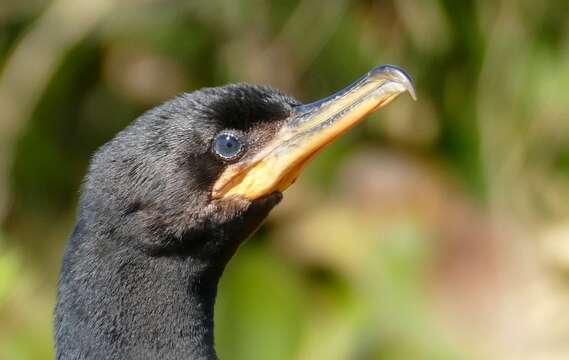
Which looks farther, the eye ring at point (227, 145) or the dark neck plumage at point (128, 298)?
the eye ring at point (227, 145)

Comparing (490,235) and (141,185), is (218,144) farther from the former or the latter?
(490,235)

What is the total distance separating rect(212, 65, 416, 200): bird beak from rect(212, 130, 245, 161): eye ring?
0.09 feet

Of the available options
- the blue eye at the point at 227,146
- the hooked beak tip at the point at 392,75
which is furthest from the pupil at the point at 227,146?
the hooked beak tip at the point at 392,75

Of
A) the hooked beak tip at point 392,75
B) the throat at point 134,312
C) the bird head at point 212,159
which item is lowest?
the throat at point 134,312

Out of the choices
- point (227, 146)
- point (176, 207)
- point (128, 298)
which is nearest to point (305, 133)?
point (227, 146)

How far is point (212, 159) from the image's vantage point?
267 centimetres

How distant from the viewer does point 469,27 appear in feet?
17.6

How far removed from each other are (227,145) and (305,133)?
18 cm

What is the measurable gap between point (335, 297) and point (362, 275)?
0.66ft

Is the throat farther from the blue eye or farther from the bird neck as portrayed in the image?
the blue eye

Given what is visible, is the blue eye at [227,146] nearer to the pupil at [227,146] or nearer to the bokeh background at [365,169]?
the pupil at [227,146]

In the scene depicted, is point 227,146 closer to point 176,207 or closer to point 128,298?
point 176,207

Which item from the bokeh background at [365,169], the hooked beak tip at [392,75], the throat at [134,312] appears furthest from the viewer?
the bokeh background at [365,169]

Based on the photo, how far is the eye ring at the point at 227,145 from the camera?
2658 mm
